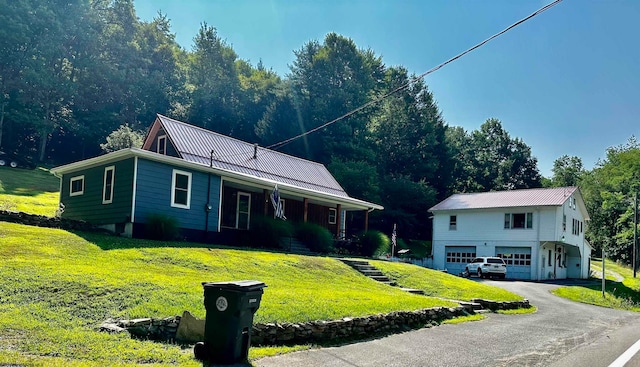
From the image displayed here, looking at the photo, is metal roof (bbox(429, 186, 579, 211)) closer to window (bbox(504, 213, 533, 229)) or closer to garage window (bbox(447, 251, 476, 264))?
window (bbox(504, 213, 533, 229))

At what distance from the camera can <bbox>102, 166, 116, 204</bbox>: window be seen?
727 inches

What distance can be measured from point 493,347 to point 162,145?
17.9 m

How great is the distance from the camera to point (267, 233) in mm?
21359

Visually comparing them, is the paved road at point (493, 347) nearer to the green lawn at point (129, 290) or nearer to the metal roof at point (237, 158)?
the green lawn at point (129, 290)

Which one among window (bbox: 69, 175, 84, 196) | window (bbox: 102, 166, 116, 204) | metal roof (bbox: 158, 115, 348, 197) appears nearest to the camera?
window (bbox: 102, 166, 116, 204)

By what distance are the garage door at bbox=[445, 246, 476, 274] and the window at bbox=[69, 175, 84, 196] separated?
1030 inches

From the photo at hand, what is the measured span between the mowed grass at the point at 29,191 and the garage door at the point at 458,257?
26.8 m

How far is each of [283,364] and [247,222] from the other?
53.3 ft

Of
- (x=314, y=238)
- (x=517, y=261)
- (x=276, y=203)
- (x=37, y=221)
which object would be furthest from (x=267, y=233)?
(x=517, y=261)

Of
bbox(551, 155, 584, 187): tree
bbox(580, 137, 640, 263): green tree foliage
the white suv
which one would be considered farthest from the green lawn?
bbox(551, 155, 584, 187): tree

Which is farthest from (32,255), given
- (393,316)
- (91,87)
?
(91,87)

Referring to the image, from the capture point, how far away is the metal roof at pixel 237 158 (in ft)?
72.8

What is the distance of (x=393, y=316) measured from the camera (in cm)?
1077

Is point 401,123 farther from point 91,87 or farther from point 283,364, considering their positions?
point 283,364
